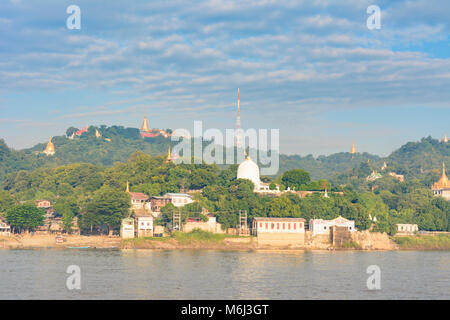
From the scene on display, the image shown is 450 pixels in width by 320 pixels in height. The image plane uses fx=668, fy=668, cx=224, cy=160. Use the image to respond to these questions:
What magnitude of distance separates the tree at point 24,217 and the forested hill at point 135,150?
2604 inches

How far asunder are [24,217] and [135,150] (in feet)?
342

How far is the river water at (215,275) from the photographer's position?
34438mm

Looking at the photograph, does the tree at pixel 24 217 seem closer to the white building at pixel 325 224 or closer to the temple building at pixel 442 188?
the white building at pixel 325 224

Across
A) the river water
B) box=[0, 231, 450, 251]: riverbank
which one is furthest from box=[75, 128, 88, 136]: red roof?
the river water

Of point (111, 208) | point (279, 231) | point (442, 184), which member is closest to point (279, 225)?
point (279, 231)

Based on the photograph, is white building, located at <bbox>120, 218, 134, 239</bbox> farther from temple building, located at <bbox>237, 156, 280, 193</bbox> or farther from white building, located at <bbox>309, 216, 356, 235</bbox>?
white building, located at <bbox>309, 216, 356, 235</bbox>

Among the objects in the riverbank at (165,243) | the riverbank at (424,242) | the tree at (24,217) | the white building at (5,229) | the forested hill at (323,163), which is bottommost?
the riverbank at (424,242)

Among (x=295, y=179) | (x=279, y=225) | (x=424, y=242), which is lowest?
(x=424, y=242)

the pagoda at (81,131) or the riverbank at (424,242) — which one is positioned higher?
the pagoda at (81,131)

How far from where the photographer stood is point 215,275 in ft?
134

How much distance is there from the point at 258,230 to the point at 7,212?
24.4 meters

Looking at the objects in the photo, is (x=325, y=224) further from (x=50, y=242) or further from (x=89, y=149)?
(x=89, y=149)

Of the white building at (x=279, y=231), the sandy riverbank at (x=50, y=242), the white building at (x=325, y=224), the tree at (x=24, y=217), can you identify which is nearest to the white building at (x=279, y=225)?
the white building at (x=279, y=231)
